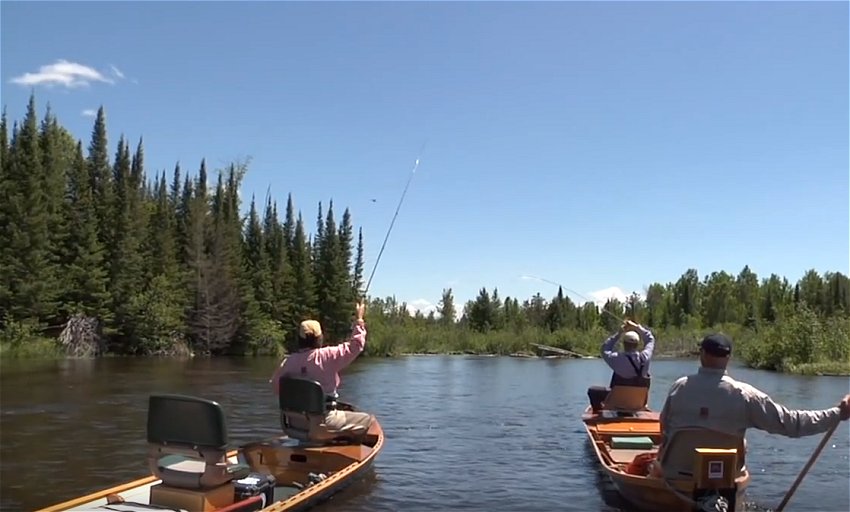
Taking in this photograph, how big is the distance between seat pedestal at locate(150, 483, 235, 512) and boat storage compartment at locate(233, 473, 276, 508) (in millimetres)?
395

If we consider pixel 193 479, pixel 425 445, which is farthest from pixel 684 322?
pixel 193 479

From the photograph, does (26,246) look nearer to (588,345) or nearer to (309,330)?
(309,330)

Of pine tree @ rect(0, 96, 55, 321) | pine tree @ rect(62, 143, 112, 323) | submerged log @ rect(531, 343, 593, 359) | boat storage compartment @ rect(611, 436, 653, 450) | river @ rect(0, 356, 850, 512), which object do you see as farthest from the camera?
submerged log @ rect(531, 343, 593, 359)

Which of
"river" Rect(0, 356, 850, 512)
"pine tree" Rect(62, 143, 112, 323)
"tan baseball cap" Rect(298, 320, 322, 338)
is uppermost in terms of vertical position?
"pine tree" Rect(62, 143, 112, 323)

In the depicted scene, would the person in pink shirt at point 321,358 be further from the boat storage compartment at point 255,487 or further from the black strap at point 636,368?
the black strap at point 636,368

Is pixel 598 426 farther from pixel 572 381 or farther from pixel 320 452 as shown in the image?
pixel 572 381

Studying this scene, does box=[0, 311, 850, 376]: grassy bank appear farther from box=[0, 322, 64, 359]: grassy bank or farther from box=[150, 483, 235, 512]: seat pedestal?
box=[150, 483, 235, 512]: seat pedestal

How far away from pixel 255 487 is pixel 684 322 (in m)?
96.3

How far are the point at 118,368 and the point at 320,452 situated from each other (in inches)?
1242

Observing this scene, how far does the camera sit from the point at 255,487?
8.77 metres

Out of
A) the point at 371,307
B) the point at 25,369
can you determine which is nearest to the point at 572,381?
the point at 25,369

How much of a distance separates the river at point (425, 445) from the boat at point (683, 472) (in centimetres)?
83

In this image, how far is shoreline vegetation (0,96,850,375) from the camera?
47.6 meters

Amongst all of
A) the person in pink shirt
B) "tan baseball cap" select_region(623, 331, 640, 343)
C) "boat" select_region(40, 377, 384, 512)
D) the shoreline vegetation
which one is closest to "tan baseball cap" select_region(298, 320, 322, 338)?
the person in pink shirt
